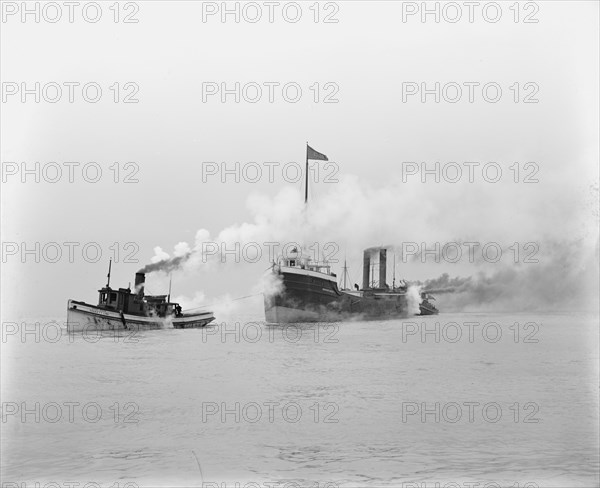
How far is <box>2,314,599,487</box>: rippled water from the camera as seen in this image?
7.32 metres

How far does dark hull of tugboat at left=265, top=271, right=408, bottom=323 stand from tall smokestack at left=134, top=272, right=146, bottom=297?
227 inches

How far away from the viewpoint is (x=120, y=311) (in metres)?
21.9

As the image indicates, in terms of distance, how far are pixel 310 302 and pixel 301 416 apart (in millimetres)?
17108

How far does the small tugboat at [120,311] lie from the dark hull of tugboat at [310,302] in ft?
16.7

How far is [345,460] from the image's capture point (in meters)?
7.68

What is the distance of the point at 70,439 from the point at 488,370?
31.5 ft

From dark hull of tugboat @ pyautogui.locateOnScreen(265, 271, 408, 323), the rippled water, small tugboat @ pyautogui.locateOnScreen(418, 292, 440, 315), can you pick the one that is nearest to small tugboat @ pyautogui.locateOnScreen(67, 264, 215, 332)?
the rippled water

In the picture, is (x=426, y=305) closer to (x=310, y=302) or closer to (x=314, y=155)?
(x=310, y=302)

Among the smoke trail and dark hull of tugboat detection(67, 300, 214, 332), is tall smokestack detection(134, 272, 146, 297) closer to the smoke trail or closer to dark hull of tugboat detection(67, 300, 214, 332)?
dark hull of tugboat detection(67, 300, 214, 332)

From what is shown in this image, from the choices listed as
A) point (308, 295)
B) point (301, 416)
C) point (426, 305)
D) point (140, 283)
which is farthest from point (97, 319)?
point (426, 305)

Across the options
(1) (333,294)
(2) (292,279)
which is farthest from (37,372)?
(1) (333,294)

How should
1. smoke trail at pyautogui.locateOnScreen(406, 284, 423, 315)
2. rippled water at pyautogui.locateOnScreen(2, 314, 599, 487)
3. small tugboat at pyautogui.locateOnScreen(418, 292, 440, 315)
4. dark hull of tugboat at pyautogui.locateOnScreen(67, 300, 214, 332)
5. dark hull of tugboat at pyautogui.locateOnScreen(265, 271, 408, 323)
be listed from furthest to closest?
small tugboat at pyautogui.locateOnScreen(418, 292, 440, 315) < smoke trail at pyautogui.locateOnScreen(406, 284, 423, 315) < dark hull of tugboat at pyautogui.locateOnScreen(265, 271, 408, 323) < dark hull of tugboat at pyautogui.locateOnScreen(67, 300, 214, 332) < rippled water at pyautogui.locateOnScreen(2, 314, 599, 487)

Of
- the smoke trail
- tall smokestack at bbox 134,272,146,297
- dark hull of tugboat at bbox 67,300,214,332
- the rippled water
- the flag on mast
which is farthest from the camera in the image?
the smoke trail

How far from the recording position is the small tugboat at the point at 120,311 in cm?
2159
